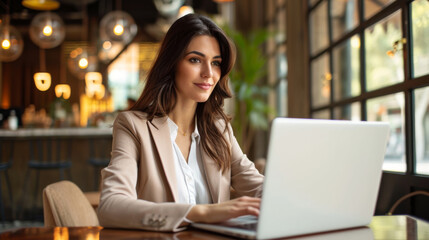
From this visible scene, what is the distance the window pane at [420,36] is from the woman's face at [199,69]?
124 cm

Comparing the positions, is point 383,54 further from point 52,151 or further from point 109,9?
point 109,9

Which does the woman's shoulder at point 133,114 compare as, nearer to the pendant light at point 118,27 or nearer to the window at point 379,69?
the window at point 379,69

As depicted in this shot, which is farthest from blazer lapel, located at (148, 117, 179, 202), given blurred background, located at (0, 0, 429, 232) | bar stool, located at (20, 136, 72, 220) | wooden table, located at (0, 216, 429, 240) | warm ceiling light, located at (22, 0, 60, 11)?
bar stool, located at (20, 136, 72, 220)

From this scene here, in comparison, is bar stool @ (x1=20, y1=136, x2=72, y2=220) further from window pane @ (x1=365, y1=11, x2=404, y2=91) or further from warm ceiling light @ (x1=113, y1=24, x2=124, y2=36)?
window pane @ (x1=365, y1=11, x2=404, y2=91)

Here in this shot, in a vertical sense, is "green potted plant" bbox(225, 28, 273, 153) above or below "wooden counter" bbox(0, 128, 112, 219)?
above

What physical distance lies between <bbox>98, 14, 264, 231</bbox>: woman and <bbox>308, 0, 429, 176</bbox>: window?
1.11 m

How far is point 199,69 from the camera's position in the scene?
153 cm

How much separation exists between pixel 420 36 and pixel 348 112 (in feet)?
3.95

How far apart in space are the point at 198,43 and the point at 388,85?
5.24 ft

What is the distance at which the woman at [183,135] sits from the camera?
1410 mm

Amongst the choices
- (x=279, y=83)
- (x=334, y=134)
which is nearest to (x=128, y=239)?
(x=334, y=134)

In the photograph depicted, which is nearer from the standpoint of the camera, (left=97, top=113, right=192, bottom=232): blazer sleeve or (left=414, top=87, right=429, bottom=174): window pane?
(left=97, top=113, right=192, bottom=232): blazer sleeve

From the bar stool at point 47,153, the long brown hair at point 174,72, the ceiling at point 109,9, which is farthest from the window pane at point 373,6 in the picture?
the ceiling at point 109,9

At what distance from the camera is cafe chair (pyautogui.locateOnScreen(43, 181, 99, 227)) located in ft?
4.84
